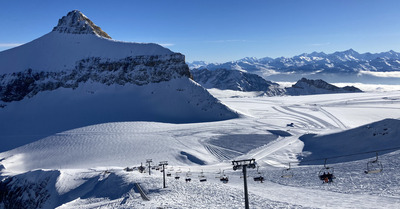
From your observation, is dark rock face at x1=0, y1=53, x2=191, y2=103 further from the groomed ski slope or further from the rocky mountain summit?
the groomed ski slope

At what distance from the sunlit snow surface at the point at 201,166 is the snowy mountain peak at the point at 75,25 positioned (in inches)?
2538

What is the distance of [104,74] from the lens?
11556 centimetres

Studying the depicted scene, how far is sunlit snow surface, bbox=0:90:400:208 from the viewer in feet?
92.5

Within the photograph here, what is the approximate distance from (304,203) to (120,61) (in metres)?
106

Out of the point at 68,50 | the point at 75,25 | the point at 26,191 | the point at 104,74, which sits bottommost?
the point at 26,191

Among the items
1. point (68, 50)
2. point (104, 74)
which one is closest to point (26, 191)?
point (104, 74)

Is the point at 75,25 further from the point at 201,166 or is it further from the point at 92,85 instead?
the point at 201,166

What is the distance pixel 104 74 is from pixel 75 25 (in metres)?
35.3

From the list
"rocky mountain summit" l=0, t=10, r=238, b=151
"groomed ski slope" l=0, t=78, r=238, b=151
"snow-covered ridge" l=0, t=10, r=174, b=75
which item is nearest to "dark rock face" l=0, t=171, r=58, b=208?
"groomed ski slope" l=0, t=78, r=238, b=151

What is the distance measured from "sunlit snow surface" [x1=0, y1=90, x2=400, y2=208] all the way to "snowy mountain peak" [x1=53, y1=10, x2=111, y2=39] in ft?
211

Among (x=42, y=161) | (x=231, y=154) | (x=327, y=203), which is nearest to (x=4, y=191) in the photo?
(x=42, y=161)

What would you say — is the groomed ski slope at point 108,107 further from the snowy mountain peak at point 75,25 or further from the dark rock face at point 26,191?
the dark rock face at point 26,191

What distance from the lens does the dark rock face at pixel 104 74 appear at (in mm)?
111812

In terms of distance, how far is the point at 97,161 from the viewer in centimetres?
5947
